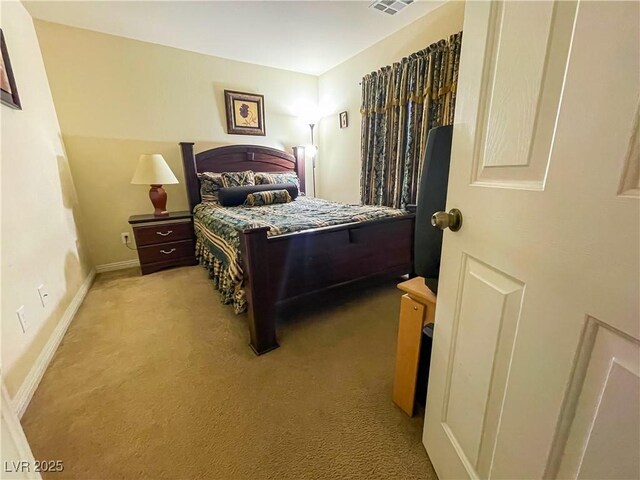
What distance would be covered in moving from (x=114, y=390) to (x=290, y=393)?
3.08ft

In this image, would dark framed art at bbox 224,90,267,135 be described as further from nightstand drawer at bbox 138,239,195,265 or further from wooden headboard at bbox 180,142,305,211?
nightstand drawer at bbox 138,239,195,265

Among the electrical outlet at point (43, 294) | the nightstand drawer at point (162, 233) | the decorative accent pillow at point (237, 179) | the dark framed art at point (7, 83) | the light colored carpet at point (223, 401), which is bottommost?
the light colored carpet at point (223, 401)

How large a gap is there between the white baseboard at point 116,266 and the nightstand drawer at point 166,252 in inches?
17.5

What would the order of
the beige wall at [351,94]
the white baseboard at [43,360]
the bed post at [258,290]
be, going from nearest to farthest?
the white baseboard at [43,360] < the bed post at [258,290] < the beige wall at [351,94]

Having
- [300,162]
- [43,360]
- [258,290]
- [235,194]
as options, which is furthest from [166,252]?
[300,162]

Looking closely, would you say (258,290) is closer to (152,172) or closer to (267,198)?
(267,198)

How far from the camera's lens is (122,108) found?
289 centimetres

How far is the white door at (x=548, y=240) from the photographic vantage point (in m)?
0.39

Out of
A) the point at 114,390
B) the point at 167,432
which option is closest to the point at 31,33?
the point at 114,390

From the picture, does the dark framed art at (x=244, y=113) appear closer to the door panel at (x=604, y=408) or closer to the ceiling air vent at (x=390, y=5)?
the ceiling air vent at (x=390, y=5)

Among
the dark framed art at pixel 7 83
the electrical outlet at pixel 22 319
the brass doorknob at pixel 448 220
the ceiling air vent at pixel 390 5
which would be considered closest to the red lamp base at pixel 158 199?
the dark framed art at pixel 7 83

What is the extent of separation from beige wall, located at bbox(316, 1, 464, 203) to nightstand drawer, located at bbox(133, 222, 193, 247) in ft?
7.01

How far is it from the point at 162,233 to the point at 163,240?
80 millimetres

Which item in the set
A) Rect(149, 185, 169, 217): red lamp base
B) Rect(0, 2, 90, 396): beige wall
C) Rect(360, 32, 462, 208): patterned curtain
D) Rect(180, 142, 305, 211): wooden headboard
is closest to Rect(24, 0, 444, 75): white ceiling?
Rect(360, 32, 462, 208): patterned curtain
